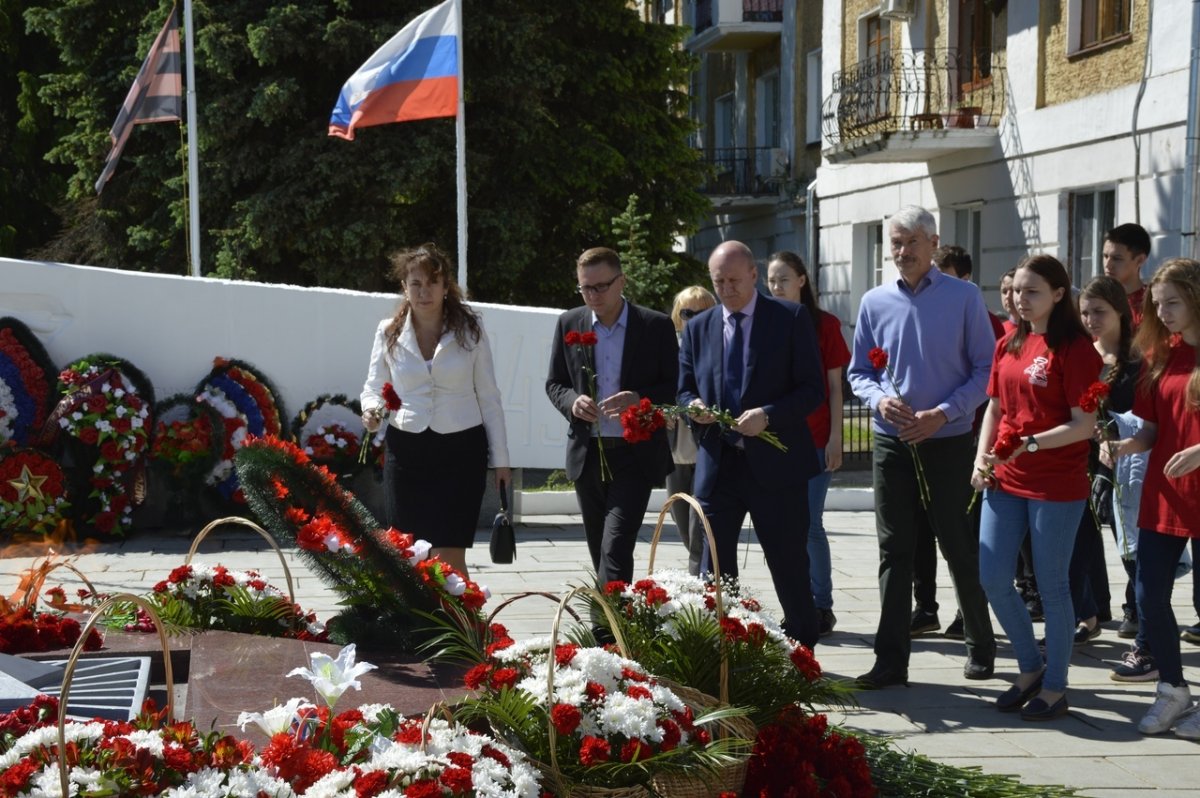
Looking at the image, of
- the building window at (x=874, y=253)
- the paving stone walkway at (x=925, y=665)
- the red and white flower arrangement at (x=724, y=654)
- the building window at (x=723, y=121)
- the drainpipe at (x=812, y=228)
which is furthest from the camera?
the building window at (x=723, y=121)

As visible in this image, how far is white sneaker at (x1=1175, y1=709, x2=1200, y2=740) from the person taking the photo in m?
5.69

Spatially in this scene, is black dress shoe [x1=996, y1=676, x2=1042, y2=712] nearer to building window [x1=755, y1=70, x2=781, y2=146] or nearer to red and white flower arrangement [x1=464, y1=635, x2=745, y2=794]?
red and white flower arrangement [x1=464, y1=635, x2=745, y2=794]

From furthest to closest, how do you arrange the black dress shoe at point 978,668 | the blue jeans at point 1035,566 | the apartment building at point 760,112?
1. the apartment building at point 760,112
2. the black dress shoe at point 978,668
3. the blue jeans at point 1035,566

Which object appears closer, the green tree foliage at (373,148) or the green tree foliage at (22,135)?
the green tree foliage at (373,148)

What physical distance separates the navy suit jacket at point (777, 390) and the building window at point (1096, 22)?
11.5m

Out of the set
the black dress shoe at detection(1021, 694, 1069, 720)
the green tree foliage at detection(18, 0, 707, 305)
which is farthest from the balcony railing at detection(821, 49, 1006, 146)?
the black dress shoe at detection(1021, 694, 1069, 720)

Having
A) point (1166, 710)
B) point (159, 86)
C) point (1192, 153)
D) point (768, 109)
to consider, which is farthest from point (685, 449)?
point (768, 109)

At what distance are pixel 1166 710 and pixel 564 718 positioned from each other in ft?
10.2

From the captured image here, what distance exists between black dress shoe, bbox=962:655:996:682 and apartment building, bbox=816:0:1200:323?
953 centimetres

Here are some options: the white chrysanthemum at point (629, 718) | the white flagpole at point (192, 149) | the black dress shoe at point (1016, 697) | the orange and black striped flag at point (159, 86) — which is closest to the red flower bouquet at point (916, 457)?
the black dress shoe at point (1016, 697)

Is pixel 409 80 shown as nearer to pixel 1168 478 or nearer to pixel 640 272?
pixel 640 272

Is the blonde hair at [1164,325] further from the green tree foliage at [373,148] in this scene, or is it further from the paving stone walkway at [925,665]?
the green tree foliage at [373,148]

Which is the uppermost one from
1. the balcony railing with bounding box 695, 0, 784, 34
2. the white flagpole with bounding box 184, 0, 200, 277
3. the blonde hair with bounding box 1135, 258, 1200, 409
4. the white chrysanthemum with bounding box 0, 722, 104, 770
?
the balcony railing with bounding box 695, 0, 784, 34

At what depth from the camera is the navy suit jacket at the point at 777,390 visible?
6.20m
